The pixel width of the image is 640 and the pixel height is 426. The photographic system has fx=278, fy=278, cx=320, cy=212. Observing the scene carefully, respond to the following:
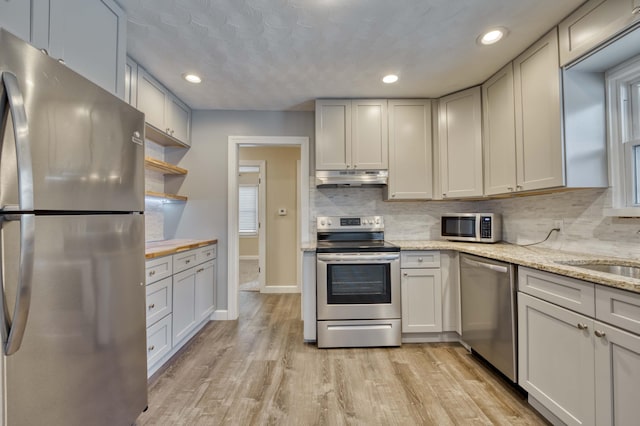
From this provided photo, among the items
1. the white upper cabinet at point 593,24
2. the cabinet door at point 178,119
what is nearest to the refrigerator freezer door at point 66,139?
the cabinet door at point 178,119

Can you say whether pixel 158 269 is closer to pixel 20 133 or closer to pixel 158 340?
pixel 158 340

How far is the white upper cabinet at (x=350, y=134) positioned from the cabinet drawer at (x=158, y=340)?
195 centimetres

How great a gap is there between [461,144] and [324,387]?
7.85 feet

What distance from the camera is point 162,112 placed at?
8.25ft

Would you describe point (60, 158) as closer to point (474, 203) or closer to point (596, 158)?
point (596, 158)

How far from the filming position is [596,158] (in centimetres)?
174

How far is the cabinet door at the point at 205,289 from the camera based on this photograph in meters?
2.65

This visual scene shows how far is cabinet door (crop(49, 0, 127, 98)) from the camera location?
4.06ft

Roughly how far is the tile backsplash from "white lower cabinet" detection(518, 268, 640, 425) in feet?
2.00

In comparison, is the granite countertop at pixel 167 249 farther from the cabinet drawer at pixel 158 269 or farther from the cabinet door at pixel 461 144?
the cabinet door at pixel 461 144

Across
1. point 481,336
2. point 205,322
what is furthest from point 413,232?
point 205,322

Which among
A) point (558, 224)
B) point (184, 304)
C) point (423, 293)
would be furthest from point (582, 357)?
point (184, 304)

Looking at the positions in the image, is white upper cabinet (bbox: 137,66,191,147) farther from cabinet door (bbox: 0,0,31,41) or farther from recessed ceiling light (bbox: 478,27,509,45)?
recessed ceiling light (bbox: 478,27,509,45)

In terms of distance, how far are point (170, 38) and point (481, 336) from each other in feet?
10.1
